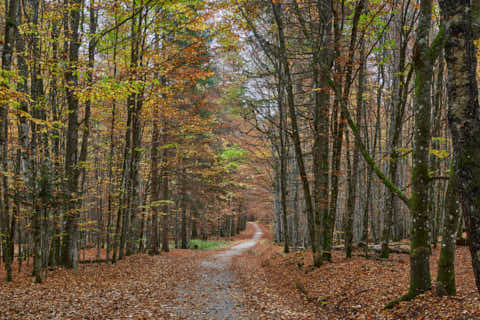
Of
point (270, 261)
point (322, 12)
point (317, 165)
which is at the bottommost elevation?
point (270, 261)

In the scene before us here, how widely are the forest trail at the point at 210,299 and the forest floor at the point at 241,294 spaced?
0.02 m

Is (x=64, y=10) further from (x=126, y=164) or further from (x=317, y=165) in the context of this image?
(x=317, y=165)

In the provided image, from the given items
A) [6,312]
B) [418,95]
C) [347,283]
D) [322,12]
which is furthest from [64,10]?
[347,283]

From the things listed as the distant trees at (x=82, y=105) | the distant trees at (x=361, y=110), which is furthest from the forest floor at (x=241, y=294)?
the distant trees at (x=82, y=105)

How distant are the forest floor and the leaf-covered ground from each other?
2 cm

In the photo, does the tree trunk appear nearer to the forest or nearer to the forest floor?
the forest

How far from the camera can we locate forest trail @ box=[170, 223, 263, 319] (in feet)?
23.0

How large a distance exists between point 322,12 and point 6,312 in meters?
11.3

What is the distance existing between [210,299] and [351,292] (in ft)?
12.2

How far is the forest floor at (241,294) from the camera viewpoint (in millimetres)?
6203

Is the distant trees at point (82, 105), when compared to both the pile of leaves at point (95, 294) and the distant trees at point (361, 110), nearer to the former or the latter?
the pile of leaves at point (95, 294)

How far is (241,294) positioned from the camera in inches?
360

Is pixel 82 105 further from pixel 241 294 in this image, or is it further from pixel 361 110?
pixel 361 110

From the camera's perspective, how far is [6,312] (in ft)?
20.3
